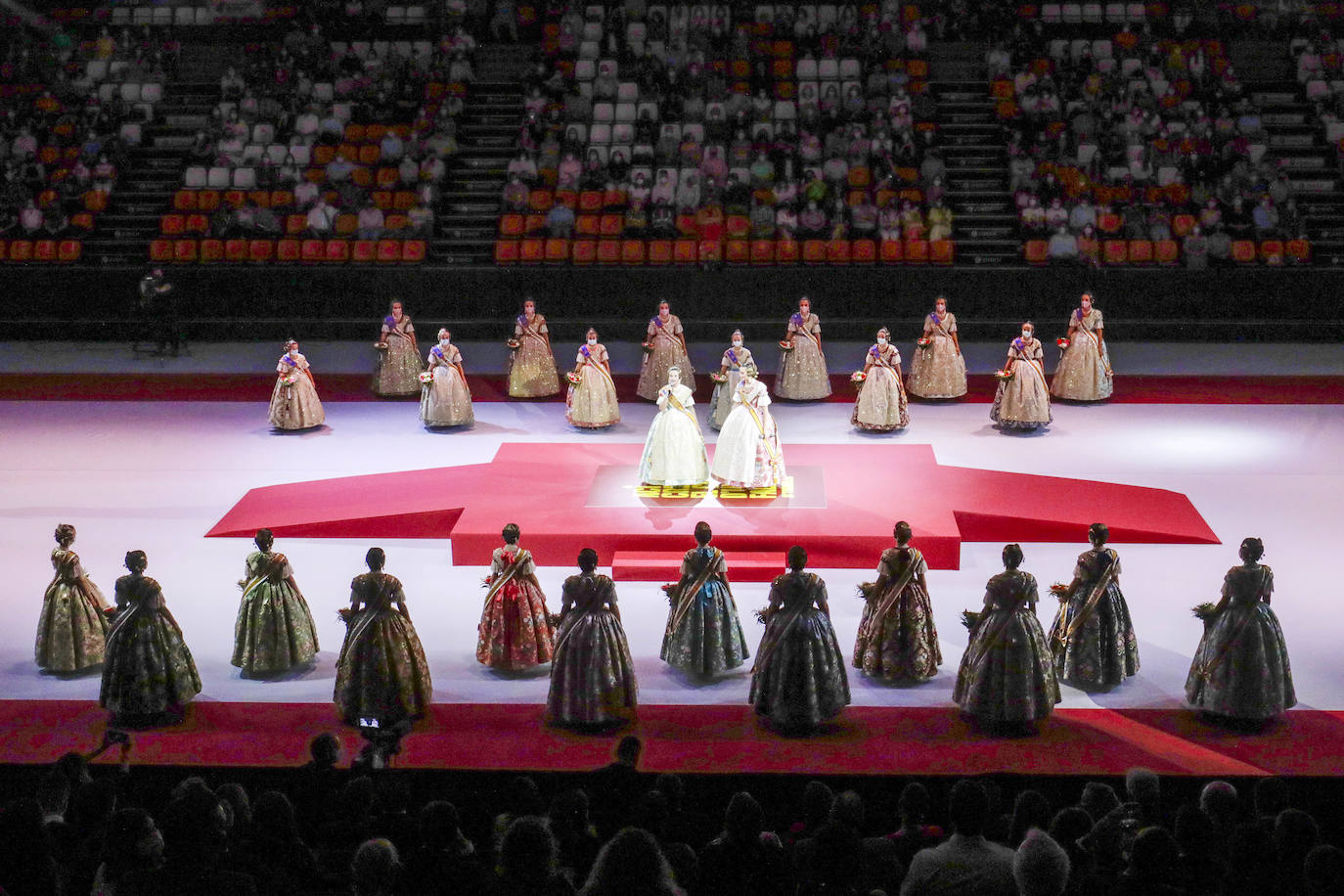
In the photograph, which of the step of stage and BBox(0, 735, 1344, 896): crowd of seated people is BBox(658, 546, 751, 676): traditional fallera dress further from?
BBox(0, 735, 1344, 896): crowd of seated people

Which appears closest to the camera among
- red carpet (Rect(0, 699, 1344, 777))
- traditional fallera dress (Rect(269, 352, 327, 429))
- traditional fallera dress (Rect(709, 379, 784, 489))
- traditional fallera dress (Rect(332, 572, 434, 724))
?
red carpet (Rect(0, 699, 1344, 777))

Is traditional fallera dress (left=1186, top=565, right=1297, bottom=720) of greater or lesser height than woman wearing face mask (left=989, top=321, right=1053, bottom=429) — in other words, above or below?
below

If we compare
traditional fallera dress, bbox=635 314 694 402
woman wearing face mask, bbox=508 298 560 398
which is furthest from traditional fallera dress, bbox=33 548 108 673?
traditional fallera dress, bbox=635 314 694 402

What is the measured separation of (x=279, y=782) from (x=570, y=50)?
634 inches

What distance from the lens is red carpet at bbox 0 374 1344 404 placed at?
1433 centimetres

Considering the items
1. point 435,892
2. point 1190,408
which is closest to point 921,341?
point 1190,408

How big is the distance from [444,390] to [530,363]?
145cm

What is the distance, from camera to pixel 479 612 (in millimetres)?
9172

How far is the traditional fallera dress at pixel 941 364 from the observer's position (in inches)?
563

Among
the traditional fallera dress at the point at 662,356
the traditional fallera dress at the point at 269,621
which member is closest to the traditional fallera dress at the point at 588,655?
the traditional fallera dress at the point at 269,621

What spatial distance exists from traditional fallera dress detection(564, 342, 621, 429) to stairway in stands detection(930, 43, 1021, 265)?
6.30 m

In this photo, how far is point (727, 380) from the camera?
12.7m

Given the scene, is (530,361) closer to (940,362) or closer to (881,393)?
(881,393)

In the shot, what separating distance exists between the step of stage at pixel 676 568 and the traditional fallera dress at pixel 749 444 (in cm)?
79
